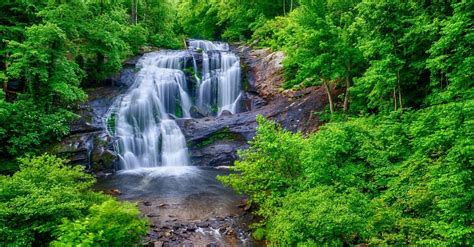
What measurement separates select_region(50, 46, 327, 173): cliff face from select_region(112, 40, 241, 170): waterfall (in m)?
0.71

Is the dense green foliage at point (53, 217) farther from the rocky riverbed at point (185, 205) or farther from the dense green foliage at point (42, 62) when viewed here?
the dense green foliage at point (42, 62)

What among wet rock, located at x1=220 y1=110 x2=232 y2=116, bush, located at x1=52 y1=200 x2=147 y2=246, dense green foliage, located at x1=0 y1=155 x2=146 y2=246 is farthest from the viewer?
wet rock, located at x1=220 y1=110 x2=232 y2=116

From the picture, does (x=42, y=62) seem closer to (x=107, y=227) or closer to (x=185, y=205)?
(x=185, y=205)

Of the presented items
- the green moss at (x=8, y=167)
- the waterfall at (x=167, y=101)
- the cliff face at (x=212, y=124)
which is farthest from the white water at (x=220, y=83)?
the green moss at (x=8, y=167)

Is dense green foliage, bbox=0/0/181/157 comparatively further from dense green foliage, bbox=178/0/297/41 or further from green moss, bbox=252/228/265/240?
dense green foliage, bbox=178/0/297/41

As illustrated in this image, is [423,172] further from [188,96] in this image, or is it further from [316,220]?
[188,96]

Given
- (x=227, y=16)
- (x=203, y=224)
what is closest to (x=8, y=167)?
(x=203, y=224)

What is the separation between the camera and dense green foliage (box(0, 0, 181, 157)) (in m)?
13.6

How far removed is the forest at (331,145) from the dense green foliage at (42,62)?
0.22ft

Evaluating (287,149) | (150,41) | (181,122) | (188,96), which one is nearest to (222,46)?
(150,41)

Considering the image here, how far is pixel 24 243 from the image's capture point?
6.57 meters

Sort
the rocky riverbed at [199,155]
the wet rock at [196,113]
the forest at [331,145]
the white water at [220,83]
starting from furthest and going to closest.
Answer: the white water at [220,83], the wet rock at [196,113], the rocky riverbed at [199,155], the forest at [331,145]

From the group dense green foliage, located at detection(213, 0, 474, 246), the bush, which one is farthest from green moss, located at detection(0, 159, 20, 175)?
dense green foliage, located at detection(213, 0, 474, 246)

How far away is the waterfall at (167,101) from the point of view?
17.9m
